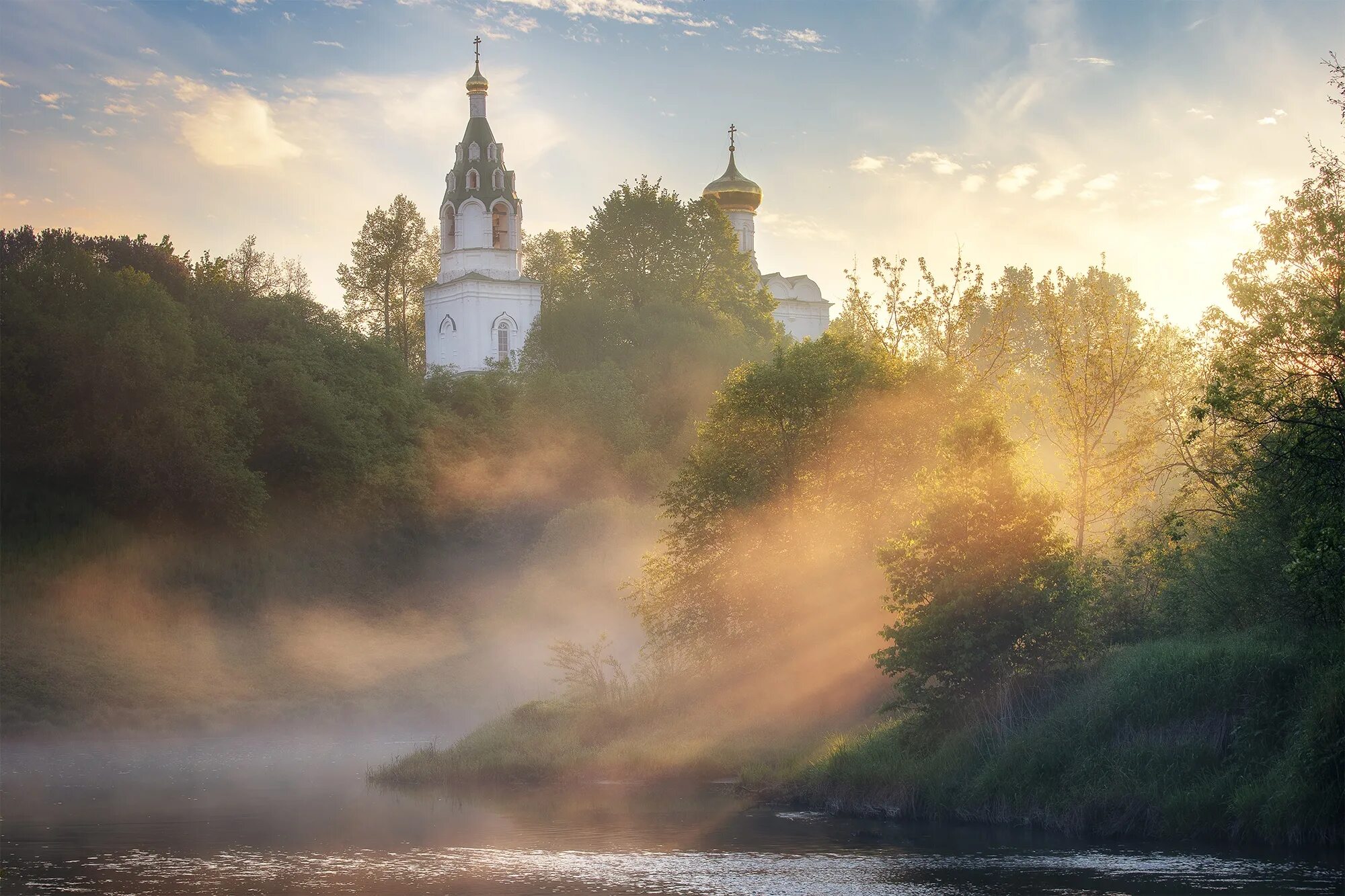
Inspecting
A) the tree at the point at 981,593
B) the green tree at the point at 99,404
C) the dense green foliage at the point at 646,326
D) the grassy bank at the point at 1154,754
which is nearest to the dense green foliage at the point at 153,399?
the green tree at the point at 99,404

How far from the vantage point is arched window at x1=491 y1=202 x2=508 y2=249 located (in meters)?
87.4

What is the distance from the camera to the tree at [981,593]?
29672 millimetres

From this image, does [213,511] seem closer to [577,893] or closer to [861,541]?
[861,541]

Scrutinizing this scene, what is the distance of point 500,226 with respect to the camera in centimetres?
8806

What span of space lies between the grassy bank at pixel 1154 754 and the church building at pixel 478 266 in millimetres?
58503

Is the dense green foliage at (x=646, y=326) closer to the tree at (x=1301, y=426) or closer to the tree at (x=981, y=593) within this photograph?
the tree at (x=981, y=593)

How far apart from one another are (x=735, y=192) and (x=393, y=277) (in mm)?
23066

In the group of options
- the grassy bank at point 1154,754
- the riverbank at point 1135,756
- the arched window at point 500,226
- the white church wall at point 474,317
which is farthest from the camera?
the arched window at point 500,226

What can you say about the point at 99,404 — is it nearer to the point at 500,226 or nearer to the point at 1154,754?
the point at 1154,754

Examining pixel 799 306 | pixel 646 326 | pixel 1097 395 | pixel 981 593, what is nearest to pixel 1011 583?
pixel 981 593

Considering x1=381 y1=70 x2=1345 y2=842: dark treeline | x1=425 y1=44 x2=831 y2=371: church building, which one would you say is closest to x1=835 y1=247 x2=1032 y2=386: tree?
x1=381 y1=70 x2=1345 y2=842: dark treeline

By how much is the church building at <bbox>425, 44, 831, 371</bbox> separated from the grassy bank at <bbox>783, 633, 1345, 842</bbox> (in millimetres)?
58503

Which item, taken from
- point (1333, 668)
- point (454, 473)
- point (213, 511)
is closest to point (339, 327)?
point (454, 473)

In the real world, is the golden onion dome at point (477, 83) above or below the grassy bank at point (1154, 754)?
above
